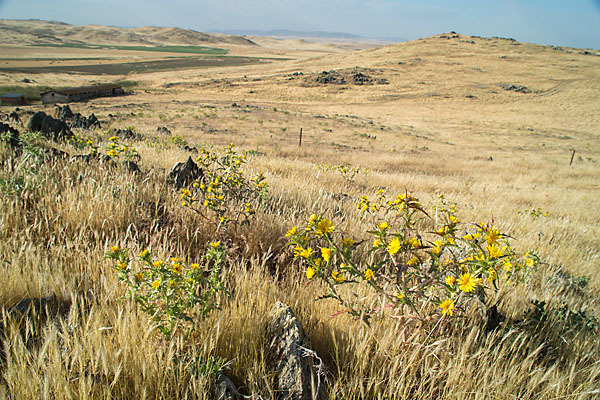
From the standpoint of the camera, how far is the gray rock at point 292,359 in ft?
5.03

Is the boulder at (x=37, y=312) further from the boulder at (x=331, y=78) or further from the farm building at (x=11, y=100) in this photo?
the boulder at (x=331, y=78)

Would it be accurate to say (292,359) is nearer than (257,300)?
Yes

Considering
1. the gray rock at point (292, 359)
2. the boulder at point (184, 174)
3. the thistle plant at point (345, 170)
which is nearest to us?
the gray rock at point (292, 359)

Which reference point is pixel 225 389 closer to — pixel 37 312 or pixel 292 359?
pixel 292 359

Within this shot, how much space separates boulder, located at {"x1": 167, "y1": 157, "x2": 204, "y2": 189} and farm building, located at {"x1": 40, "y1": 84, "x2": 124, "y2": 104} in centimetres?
4510

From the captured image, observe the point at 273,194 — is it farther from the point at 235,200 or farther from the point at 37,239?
the point at 37,239

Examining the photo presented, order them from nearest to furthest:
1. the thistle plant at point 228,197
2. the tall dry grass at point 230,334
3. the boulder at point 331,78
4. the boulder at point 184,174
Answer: the tall dry grass at point 230,334 < the thistle plant at point 228,197 < the boulder at point 184,174 < the boulder at point 331,78

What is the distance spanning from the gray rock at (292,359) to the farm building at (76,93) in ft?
159

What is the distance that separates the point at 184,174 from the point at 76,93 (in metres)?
48.1

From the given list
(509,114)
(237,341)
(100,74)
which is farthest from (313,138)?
(100,74)

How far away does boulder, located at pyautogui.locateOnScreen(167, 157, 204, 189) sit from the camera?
4.47 meters

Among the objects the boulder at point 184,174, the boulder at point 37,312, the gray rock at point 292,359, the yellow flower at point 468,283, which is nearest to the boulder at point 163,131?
the boulder at point 184,174

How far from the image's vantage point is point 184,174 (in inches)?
180

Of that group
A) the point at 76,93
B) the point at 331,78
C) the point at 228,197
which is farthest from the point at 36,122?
the point at 331,78
